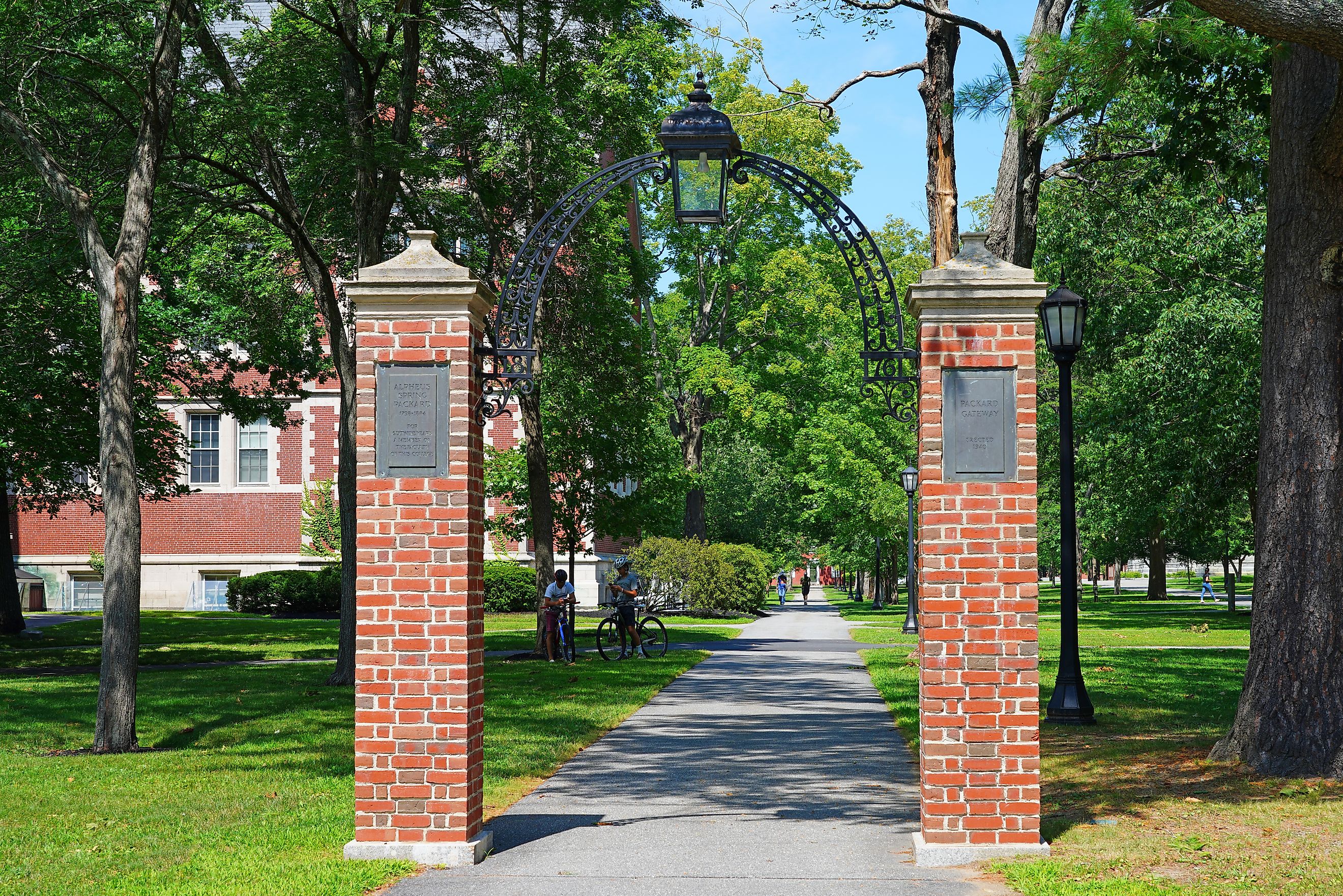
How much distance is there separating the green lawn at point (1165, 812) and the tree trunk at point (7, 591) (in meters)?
20.9

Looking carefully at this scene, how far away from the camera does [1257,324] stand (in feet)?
82.3

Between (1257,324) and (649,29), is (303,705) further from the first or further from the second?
(1257,324)

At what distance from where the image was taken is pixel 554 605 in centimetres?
2084

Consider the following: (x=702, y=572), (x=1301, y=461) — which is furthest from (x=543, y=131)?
(x=702, y=572)

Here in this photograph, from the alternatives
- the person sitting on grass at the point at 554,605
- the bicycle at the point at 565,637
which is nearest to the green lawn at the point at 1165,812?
the person sitting on grass at the point at 554,605

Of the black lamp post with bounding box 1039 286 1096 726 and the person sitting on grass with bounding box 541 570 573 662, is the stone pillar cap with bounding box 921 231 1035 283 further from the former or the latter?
the person sitting on grass with bounding box 541 570 573 662

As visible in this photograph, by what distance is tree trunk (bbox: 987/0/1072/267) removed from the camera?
14102 millimetres

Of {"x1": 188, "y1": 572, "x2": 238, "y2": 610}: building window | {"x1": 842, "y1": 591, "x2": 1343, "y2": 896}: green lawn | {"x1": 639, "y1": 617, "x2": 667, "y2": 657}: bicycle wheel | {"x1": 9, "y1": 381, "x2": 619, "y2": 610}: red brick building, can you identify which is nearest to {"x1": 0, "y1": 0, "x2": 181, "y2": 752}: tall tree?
{"x1": 842, "y1": 591, "x2": 1343, "y2": 896}: green lawn

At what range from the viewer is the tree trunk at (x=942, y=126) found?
1617 cm

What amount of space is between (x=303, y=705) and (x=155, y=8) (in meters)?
8.04

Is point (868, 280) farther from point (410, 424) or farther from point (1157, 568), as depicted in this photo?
point (1157, 568)

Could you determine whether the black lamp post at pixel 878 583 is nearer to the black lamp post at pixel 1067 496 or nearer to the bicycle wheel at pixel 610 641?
the bicycle wheel at pixel 610 641

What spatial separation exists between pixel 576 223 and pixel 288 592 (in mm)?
31839

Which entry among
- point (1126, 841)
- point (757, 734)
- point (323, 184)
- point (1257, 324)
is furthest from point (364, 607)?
point (1257, 324)
